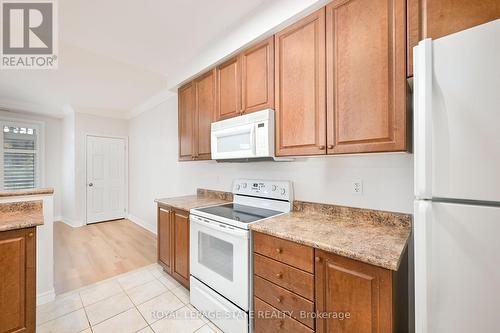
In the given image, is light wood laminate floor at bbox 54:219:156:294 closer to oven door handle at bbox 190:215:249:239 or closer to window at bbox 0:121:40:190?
window at bbox 0:121:40:190

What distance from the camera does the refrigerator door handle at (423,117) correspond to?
32.0 inches

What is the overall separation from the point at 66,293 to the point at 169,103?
2.92 m

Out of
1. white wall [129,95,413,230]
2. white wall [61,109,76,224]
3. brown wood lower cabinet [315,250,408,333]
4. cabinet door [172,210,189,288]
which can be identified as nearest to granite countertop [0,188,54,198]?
cabinet door [172,210,189,288]

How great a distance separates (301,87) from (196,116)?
144 cm

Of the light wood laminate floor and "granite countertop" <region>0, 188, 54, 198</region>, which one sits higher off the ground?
"granite countertop" <region>0, 188, 54, 198</region>

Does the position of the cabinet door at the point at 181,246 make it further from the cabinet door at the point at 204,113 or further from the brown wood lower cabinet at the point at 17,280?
the brown wood lower cabinet at the point at 17,280

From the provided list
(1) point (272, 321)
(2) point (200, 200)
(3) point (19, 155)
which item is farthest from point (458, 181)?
(3) point (19, 155)

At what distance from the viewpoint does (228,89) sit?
7.08ft

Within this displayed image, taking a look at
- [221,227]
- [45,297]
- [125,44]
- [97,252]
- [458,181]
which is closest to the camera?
[458,181]

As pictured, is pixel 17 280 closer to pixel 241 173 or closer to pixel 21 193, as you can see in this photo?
pixel 21 193

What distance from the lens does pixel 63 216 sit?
5055 mm

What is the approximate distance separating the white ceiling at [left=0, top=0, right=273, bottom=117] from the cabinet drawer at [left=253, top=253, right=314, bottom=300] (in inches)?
76.9

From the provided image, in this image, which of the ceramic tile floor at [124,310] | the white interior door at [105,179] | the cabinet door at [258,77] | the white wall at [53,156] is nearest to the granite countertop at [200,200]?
the ceramic tile floor at [124,310]

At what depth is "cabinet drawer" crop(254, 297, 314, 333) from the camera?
1.30m
